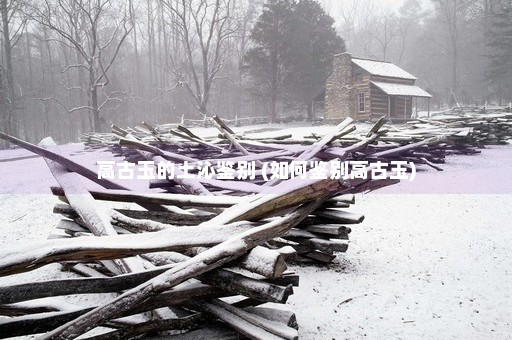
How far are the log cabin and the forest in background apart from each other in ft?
15.6

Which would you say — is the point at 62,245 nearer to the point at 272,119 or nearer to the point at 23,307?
the point at 23,307

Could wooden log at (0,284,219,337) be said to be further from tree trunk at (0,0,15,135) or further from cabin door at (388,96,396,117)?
cabin door at (388,96,396,117)

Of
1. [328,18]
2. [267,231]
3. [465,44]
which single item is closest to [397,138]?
[267,231]

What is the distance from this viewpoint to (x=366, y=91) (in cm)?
2909

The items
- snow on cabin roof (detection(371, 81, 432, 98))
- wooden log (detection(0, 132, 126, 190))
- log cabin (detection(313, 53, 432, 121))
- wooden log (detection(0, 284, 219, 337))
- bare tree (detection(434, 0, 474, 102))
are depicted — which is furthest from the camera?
bare tree (detection(434, 0, 474, 102))

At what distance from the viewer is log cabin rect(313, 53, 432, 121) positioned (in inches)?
1139

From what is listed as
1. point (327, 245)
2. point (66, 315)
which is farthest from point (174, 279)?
point (327, 245)

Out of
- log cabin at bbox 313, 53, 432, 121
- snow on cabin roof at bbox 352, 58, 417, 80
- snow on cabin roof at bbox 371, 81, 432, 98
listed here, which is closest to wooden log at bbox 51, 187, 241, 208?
snow on cabin roof at bbox 371, 81, 432, 98

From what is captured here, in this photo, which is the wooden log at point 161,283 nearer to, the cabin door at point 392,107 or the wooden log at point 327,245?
the wooden log at point 327,245

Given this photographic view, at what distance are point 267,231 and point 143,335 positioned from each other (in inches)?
38.7

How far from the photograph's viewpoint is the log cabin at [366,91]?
28.9 m

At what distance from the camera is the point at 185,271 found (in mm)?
1735

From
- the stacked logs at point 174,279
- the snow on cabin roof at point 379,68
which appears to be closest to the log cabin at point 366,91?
the snow on cabin roof at point 379,68

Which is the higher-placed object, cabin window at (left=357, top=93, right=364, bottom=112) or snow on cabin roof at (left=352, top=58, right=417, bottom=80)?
snow on cabin roof at (left=352, top=58, right=417, bottom=80)
